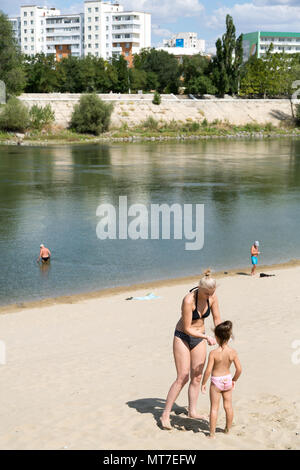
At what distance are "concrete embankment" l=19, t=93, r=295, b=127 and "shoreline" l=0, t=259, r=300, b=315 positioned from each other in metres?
77.7

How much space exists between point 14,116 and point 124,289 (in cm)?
7271

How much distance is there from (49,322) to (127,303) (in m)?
2.48

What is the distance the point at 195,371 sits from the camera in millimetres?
7719

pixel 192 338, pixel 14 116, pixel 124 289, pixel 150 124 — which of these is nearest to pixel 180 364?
pixel 192 338

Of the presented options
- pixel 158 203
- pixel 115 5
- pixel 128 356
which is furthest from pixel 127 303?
pixel 115 5

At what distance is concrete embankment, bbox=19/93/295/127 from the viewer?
3839 inches

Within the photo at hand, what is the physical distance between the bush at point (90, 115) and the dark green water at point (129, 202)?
2187 cm

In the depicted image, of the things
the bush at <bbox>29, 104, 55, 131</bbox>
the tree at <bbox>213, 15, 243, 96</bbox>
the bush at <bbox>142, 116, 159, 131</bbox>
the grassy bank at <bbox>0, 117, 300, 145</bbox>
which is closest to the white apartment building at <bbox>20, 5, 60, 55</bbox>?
the tree at <bbox>213, 15, 243, 96</bbox>

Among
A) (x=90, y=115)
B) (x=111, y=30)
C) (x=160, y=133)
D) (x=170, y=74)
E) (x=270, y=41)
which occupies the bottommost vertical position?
(x=160, y=133)

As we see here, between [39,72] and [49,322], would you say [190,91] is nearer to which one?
[39,72]

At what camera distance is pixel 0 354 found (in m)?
11.3

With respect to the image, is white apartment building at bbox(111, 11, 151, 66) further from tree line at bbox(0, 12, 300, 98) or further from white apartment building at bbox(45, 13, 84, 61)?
tree line at bbox(0, 12, 300, 98)

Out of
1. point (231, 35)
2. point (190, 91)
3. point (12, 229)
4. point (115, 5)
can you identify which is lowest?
point (12, 229)

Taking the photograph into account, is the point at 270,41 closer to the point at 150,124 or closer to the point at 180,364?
the point at 150,124
